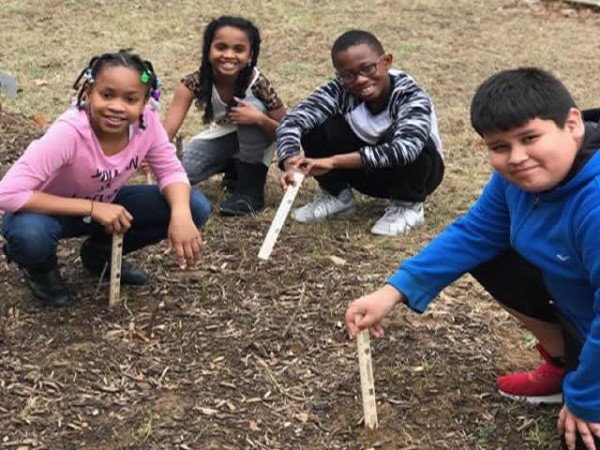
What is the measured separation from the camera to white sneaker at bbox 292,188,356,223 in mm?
4199

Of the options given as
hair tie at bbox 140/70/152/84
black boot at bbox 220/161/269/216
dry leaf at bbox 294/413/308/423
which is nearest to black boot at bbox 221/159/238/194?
black boot at bbox 220/161/269/216

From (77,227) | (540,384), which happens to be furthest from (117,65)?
(540,384)

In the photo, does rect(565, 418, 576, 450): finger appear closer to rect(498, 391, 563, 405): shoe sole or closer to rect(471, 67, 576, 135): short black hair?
rect(498, 391, 563, 405): shoe sole

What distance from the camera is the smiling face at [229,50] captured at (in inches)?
165

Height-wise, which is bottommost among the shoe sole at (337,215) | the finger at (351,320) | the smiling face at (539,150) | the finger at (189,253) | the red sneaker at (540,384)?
the shoe sole at (337,215)

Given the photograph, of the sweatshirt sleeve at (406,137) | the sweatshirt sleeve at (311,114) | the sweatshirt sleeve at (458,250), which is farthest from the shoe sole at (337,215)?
the sweatshirt sleeve at (458,250)

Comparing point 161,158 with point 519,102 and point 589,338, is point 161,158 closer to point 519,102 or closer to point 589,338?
point 519,102

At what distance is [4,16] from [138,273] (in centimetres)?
590

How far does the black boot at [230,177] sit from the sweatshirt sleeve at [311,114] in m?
0.56

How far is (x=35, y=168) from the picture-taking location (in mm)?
2949

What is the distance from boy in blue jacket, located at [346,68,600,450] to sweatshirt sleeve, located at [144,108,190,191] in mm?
1124

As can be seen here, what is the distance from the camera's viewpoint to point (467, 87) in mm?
6520

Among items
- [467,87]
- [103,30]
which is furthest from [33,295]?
[103,30]

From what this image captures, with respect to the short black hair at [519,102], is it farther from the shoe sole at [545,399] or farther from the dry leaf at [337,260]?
the dry leaf at [337,260]
